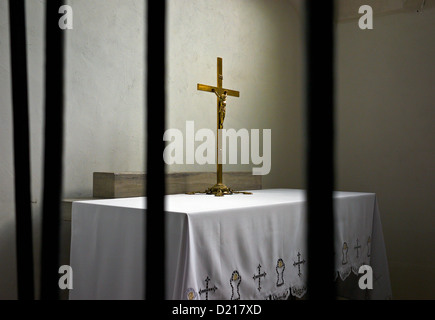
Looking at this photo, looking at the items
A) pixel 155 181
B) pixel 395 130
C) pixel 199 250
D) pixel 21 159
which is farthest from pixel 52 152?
pixel 395 130

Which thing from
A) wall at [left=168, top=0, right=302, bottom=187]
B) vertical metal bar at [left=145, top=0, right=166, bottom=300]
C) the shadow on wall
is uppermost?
wall at [left=168, top=0, right=302, bottom=187]

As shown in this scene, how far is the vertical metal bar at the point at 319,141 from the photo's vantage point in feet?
4.80

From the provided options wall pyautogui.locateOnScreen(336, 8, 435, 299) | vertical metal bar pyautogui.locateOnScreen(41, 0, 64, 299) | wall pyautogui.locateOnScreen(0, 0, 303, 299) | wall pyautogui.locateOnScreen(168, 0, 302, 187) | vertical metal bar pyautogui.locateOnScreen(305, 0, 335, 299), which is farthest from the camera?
wall pyautogui.locateOnScreen(336, 8, 435, 299)

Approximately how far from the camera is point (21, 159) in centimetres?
271

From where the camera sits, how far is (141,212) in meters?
2.14

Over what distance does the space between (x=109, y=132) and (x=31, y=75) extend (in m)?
0.67

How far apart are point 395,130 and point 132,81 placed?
2718 mm

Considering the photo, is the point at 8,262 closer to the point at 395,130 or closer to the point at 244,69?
the point at 244,69

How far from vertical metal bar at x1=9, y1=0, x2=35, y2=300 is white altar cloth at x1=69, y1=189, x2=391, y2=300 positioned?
413mm

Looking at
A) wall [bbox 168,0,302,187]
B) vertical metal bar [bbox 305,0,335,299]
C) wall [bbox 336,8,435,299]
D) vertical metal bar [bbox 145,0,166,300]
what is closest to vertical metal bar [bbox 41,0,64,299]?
vertical metal bar [bbox 145,0,166,300]

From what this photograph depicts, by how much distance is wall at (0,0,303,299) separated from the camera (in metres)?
2.85

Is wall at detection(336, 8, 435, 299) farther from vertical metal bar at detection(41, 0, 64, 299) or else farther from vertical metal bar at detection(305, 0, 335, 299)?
vertical metal bar at detection(41, 0, 64, 299)
